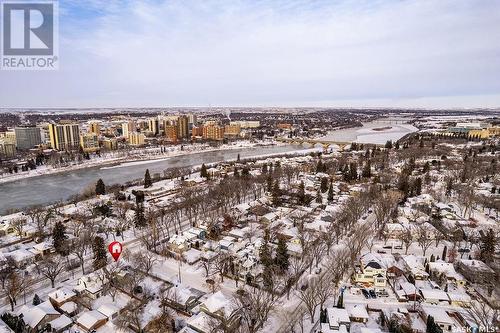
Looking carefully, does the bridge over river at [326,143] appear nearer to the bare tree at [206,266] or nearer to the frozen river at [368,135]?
the frozen river at [368,135]

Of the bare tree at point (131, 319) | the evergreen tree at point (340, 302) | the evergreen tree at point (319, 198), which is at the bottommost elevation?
the bare tree at point (131, 319)

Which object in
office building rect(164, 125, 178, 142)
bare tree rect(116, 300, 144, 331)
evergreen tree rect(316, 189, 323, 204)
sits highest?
office building rect(164, 125, 178, 142)

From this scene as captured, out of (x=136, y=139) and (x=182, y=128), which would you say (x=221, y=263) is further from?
(x=182, y=128)

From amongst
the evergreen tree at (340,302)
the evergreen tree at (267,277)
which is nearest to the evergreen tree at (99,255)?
the evergreen tree at (267,277)

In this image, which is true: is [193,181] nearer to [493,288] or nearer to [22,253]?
[22,253]

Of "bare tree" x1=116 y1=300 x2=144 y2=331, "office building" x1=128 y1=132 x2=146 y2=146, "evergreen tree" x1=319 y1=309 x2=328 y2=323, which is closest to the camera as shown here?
"bare tree" x1=116 y1=300 x2=144 y2=331

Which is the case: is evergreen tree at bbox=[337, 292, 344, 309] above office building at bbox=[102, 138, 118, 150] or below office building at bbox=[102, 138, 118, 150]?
below

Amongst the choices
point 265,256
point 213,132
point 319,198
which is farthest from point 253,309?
point 213,132

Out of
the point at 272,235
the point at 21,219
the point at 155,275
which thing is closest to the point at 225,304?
the point at 155,275

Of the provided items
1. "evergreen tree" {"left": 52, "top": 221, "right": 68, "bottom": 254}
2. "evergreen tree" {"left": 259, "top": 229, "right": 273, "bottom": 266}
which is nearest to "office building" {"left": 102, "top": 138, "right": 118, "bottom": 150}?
"evergreen tree" {"left": 52, "top": 221, "right": 68, "bottom": 254}

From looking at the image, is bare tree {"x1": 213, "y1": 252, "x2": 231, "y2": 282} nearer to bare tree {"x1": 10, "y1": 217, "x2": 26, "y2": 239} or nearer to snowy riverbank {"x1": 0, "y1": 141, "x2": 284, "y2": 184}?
bare tree {"x1": 10, "y1": 217, "x2": 26, "y2": 239}

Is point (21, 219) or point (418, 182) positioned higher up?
point (418, 182)
